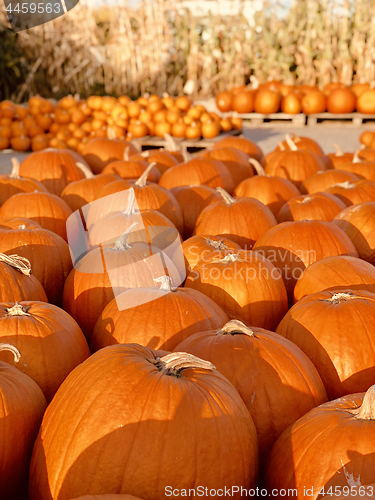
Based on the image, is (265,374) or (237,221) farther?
(237,221)

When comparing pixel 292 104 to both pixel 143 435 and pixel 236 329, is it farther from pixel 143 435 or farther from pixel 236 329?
pixel 143 435

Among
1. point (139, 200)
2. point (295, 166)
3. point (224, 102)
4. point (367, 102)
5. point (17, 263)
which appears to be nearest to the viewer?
point (17, 263)

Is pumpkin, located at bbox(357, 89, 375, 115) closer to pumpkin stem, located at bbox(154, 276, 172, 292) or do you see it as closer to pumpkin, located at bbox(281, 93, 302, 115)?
pumpkin, located at bbox(281, 93, 302, 115)

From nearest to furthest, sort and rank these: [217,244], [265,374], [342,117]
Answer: [265,374] < [217,244] < [342,117]

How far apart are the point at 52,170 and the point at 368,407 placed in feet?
12.1

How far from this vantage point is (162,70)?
12.6m

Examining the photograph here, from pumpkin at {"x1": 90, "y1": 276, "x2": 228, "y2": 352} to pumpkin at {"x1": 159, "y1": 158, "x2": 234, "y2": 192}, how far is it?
223cm

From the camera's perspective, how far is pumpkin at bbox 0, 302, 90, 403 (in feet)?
6.26

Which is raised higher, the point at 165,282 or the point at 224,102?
the point at 224,102

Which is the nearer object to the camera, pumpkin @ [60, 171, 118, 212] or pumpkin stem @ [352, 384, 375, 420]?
pumpkin stem @ [352, 384, 375, 420]

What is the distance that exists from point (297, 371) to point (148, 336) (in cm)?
62

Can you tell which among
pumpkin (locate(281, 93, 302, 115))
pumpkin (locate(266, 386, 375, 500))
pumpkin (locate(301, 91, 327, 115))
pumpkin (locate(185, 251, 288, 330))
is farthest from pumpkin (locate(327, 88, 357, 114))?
pumpkin (locate(266, 386, 375, 500))

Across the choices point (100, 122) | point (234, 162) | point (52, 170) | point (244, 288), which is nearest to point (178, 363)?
point (244, 288)

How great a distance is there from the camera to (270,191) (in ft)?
13.2
